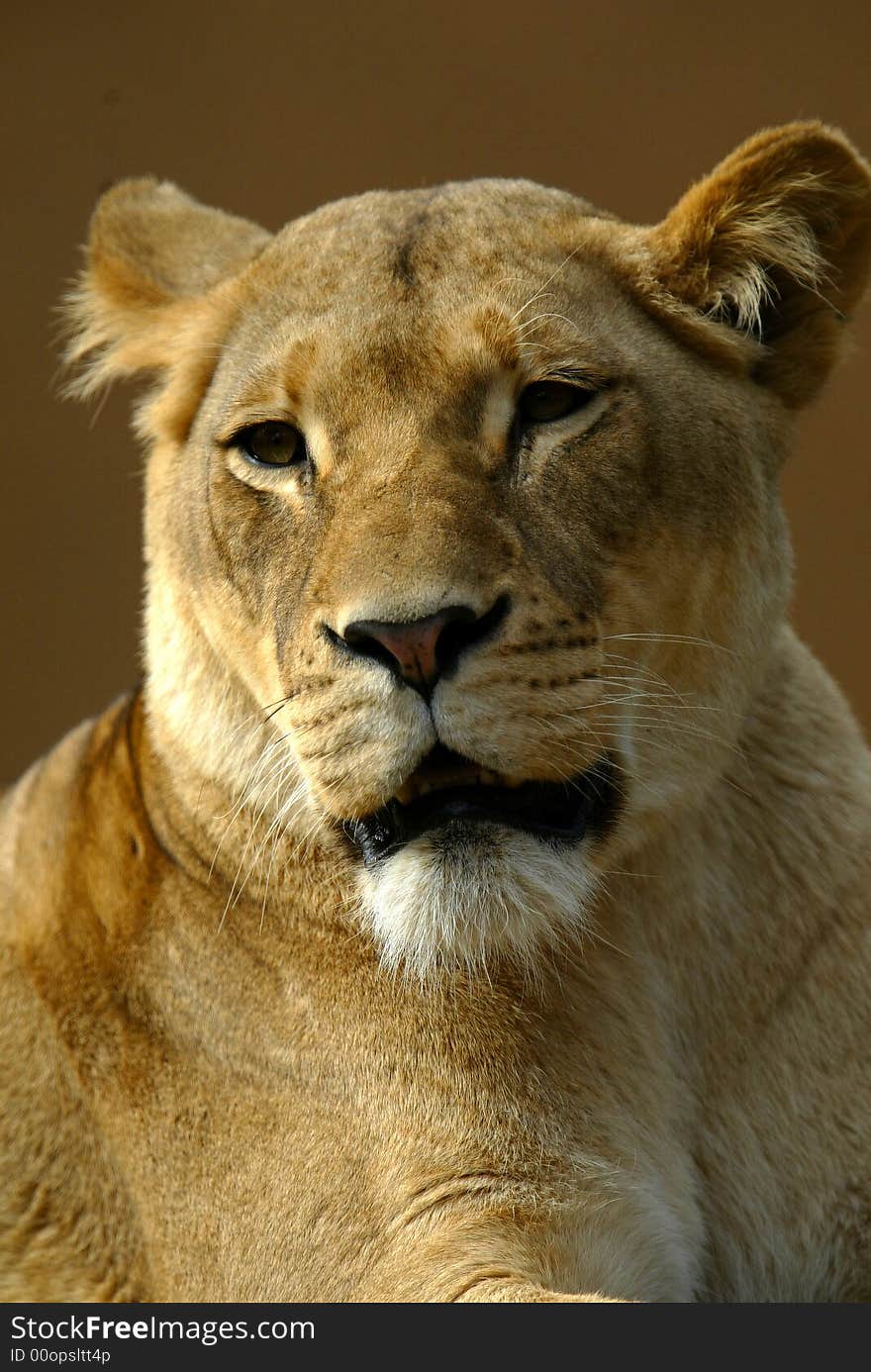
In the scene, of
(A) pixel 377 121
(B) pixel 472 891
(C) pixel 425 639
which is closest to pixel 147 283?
(C) pixel 425 639

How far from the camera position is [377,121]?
471 centimetres

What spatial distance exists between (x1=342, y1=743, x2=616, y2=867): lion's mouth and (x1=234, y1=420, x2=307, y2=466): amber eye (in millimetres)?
489

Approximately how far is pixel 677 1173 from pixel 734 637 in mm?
672

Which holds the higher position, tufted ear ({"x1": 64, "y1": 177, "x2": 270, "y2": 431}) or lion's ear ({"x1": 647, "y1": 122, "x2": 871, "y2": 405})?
lion's ear ({"x1": 647, "y1": 122, "x2": 871, "y2": 405})

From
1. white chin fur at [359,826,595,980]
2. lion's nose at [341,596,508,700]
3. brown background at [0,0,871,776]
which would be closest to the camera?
lion's nose at [341,596,508,700]

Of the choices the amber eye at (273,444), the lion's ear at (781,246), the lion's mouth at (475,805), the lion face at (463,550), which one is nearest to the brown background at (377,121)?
the lion face at (463,550)

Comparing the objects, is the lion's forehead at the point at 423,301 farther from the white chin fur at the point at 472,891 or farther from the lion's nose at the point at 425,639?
the white chin fur at the point at 472,891

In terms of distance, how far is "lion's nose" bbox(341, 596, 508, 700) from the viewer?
197 centimetres

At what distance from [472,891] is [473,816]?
0.27 ft

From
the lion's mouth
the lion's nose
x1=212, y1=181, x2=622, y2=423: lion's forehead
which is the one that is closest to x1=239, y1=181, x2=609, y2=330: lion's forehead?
x1=212, y1=181, x2=622, y2=423: lion's forehead

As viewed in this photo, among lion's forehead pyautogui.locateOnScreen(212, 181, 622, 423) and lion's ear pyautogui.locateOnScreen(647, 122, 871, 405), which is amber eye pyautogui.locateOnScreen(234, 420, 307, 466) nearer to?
lion's forehead pyautogui.locateOnScreen(212, 181, 622, 423)

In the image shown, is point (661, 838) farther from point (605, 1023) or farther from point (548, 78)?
point (548, 78)

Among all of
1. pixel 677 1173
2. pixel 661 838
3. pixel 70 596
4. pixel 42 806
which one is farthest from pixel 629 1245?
pixel 70 596

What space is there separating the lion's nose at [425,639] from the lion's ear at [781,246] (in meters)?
0.68
